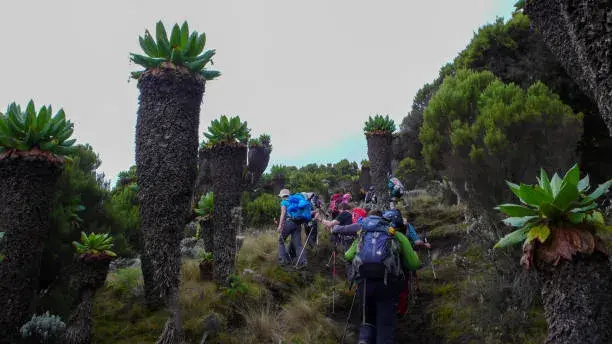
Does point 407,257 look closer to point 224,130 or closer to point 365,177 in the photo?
point 224,130

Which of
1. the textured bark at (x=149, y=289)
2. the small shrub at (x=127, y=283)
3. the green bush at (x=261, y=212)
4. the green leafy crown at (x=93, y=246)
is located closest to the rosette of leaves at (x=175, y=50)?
the green leafy crown at (x=93, y=246)

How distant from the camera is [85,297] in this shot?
17.1ft

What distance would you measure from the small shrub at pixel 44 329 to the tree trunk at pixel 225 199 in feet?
9.07

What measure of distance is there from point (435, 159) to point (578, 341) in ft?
23.9

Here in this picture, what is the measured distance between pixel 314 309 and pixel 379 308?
6.97 feet

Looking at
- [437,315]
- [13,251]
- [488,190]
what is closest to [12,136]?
[13,251]

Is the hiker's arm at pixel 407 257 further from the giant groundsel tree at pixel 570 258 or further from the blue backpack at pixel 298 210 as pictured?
the blue backpack at pixel 298 210

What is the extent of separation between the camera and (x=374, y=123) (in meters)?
15.0

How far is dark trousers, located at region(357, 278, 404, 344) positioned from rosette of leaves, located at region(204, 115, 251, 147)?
13.1ft

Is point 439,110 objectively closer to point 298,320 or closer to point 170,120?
point 298,320

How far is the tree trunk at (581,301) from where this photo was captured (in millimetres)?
3332

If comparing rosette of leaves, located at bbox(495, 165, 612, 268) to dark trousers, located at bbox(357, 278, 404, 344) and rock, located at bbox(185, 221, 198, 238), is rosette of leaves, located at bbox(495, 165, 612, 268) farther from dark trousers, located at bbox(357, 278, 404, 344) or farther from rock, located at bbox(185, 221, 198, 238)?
rock, located at bbox(185, 221, 198, 238)

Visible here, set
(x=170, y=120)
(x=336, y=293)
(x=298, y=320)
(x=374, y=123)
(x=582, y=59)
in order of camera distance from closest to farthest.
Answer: (x=582, y=59) < (x=170, y=120) < (x=298, y=320) < (x=336, y=293) < (x=374, y=123)

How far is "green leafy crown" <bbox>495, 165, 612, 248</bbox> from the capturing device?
A: 358 cm
